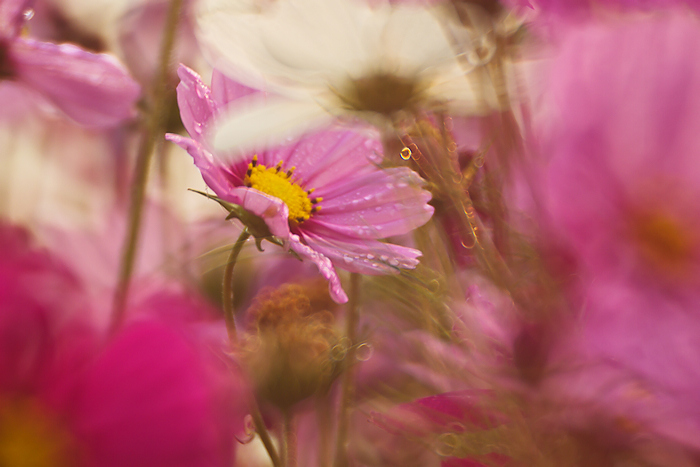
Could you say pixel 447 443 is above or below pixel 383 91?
below

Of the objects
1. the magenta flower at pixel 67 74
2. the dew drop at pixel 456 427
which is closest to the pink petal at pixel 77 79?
the magenta flower at pixel 67 74

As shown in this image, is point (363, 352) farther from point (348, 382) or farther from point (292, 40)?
point (292, 40)

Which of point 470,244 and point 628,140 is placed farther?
point 470,244

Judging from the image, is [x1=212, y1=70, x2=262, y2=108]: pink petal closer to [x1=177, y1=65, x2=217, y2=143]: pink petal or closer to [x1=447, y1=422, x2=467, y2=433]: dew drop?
[x1=177, y1=65, x2=217, y2=143]: pink petal

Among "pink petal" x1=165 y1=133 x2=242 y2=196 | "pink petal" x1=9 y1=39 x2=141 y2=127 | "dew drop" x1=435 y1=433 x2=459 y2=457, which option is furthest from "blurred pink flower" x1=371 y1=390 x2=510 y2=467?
"pink petal" x1=9 y1=39 x2=141 y2=127

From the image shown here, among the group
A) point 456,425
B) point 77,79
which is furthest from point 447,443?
point 77,79

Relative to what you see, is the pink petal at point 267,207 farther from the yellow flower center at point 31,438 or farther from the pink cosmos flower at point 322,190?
the yellow flower center at point 31,438
